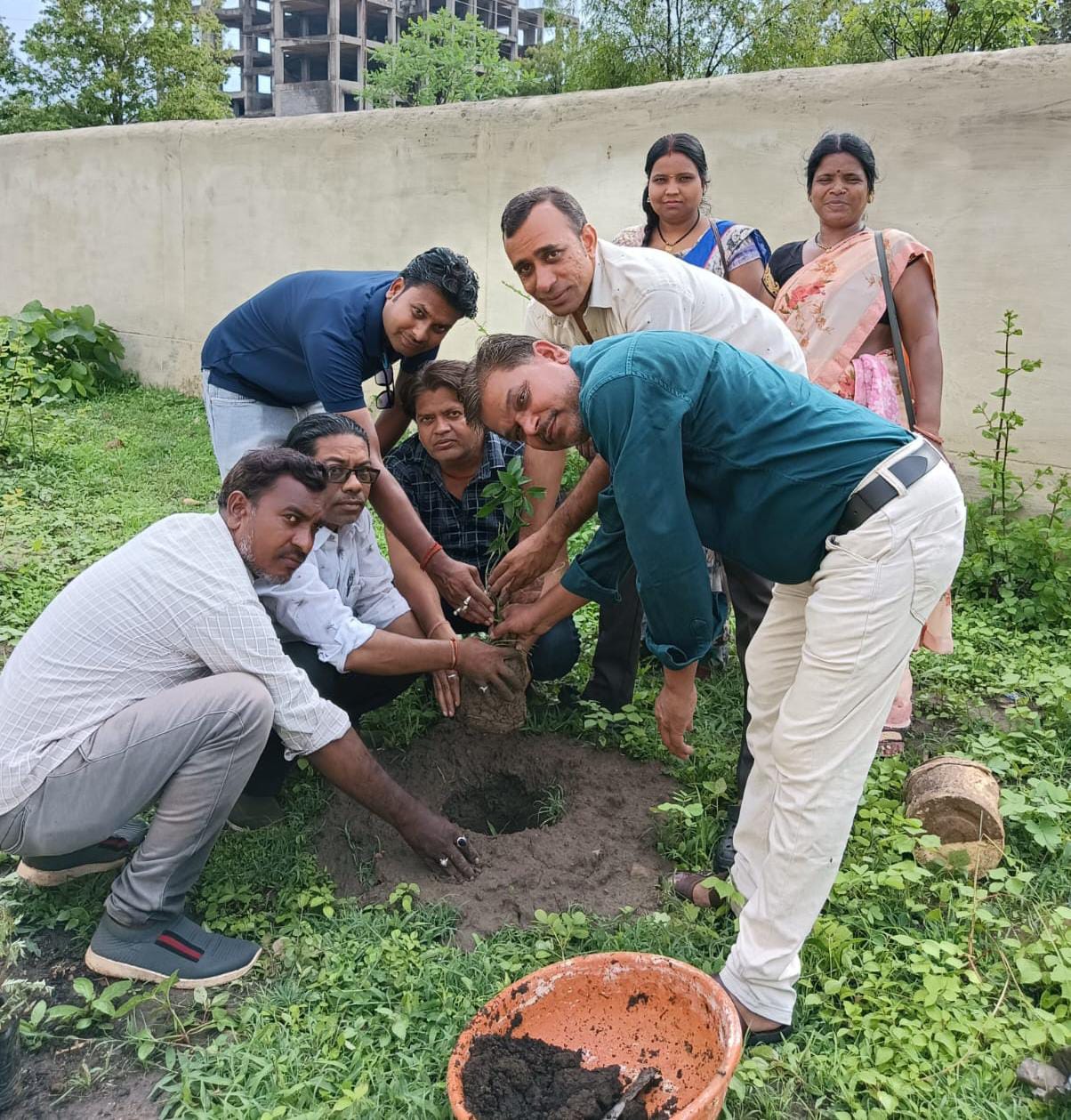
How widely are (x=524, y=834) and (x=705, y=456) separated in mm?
1491

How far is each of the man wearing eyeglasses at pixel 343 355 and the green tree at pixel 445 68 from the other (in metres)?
25.7

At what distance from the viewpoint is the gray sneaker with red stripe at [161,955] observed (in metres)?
2.51

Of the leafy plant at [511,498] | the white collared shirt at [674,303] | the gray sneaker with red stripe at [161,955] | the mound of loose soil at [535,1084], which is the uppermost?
the white collared shirt at [674,303]

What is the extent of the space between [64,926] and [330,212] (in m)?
6.33

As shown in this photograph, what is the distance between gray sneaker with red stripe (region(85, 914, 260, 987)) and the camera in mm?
2506

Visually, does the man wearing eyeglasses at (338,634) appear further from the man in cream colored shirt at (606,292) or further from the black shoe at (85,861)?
the man in cream colored shirt at (606,292)

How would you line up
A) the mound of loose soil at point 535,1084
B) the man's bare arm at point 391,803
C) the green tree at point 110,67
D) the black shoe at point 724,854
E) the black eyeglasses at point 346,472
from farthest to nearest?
the green tree at point 110,67 < the black eyeglasses at point 346,472 < the black shoe at point 724,854 < the man's bare arm at point 391,803 < the mound of loose soil at point 535,1084

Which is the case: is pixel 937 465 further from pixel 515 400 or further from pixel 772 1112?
pixel 772 1112

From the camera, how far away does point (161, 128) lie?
8.87 m

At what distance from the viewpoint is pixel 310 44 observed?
46844mm

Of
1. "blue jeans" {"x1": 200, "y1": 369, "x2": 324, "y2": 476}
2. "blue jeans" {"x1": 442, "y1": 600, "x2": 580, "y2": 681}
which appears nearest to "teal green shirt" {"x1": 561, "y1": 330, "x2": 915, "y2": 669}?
"blue jeans" {"x1": 442, "y1": 600, "x2": 580, "y2": 681}

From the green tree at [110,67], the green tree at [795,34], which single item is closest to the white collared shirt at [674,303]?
the green tree at [795,34]

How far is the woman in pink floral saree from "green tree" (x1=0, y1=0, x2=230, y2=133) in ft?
63.7

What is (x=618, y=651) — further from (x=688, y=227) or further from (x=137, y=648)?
(x=137, y=648)
